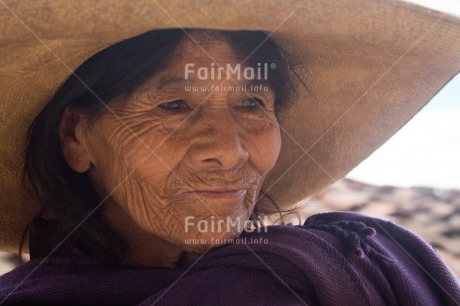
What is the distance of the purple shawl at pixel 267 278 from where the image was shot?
1.49 m

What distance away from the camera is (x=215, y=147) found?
1573 millimetres

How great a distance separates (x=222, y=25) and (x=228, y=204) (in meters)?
0.50

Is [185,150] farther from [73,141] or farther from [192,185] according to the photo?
[73,141]

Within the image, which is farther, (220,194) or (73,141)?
(73,141)

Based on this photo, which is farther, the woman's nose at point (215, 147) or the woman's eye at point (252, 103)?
the woman's eye at point (252, 103)

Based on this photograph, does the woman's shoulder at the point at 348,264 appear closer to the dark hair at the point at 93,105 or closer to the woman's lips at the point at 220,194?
the woman's lips at the point at 220,194

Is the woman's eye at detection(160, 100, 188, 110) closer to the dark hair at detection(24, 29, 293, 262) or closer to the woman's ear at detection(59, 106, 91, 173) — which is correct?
the dark hair at detection(24, 29, 293, 262)

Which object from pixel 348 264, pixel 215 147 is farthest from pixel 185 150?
pixel 348 264

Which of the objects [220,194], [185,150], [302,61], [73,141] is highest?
[302,61]

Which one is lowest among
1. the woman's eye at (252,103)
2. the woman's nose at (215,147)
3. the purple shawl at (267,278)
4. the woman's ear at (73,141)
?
the purple shawl at (267,278)

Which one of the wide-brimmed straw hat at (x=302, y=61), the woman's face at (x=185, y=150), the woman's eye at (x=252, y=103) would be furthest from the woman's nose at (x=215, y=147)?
the wide-brimmed straw hat at (x=302, y=61)

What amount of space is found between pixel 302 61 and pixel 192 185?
596 mm

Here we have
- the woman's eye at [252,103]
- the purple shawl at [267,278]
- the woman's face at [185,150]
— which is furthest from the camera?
the woman's eye at [252,103]

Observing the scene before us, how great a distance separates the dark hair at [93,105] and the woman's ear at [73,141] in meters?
0.02
